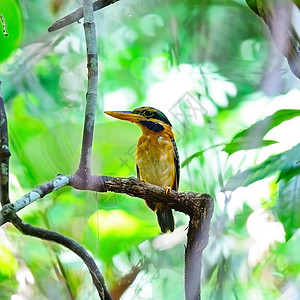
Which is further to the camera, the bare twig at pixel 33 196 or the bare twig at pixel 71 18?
the bare twig at pixel 71 18

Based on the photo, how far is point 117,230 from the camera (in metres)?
0.78

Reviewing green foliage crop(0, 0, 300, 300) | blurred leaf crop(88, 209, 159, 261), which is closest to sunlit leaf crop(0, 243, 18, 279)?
green foliage crop(0, 0, 300, 300)

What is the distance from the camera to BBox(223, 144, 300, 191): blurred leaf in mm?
767

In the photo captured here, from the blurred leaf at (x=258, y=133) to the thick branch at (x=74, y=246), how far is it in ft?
0.84

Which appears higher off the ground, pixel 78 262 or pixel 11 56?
pixel 11 56

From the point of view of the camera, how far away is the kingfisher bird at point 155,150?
80 centimetres

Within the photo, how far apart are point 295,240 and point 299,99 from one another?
0.21 metres

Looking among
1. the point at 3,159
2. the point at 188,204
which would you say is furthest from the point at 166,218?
the point at 3,159

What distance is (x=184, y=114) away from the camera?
2.65 ft

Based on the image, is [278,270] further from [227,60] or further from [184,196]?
[227,60]

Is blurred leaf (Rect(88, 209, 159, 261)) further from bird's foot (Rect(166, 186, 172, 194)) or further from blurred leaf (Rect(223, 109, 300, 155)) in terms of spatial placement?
blurred leaf (Rect(223, 109, 300, 155))

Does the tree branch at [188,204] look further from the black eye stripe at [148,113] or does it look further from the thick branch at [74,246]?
the black eye stripe at [148,113]

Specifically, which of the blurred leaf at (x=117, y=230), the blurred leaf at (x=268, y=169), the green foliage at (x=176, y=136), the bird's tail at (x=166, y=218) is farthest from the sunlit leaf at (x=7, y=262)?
the blurred leaf at (x=268, y=169)

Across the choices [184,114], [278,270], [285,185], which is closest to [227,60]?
[184,114]
